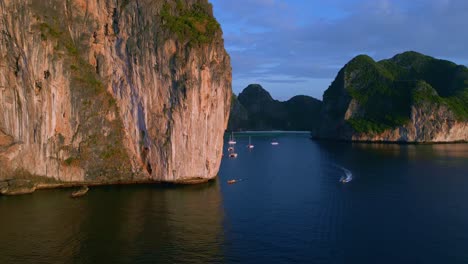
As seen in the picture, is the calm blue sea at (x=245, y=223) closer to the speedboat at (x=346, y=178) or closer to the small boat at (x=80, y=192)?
the small boat at (x=80, y=192)

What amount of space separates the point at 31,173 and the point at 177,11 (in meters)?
41.3

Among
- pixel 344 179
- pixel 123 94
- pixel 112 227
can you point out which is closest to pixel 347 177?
pixel 344 179

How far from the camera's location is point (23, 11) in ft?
220

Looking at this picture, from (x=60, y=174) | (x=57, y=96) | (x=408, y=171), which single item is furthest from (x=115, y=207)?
(x=408, y=171)

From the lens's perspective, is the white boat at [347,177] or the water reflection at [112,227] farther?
the white boat at [347,177]

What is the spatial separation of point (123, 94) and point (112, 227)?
33341 mm

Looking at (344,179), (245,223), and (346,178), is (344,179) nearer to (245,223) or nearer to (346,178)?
(346,178)

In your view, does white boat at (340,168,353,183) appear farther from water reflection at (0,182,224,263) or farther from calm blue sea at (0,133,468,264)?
water reflection at (0,182,224,263)

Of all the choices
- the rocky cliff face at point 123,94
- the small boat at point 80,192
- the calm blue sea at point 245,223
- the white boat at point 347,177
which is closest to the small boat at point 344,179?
the white boat at point 347,177

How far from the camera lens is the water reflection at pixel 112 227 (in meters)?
40.8

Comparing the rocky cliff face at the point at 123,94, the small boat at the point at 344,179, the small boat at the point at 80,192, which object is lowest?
the small boat at the point at 344,179

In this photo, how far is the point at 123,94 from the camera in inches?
3002

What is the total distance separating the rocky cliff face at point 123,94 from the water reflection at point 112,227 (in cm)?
694

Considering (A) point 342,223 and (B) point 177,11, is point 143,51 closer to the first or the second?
(B) point 177,11
